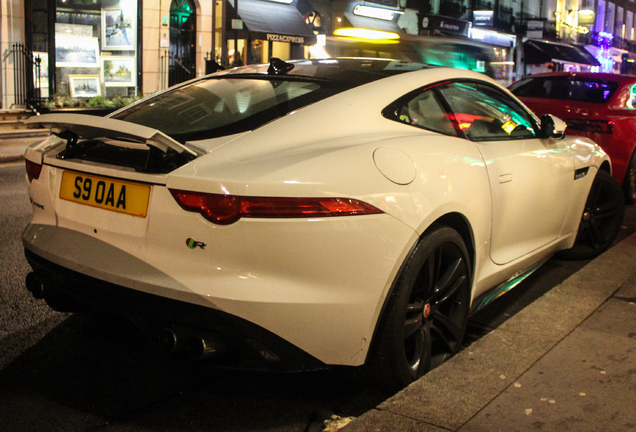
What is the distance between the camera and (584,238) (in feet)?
17.0

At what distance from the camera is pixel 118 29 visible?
18812 millimetres

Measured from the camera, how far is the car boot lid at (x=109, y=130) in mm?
2504

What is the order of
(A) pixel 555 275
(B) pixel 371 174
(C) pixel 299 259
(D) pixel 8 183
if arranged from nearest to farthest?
(C) pixel 299 259, (B) pixel 371 174, (A) pixel 555 275, (D) pixel 8 183

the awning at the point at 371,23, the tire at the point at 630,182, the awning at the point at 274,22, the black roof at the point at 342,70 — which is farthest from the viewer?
the awning at the point at 371,23

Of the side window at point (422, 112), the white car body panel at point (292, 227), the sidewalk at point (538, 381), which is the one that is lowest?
the sidewalk at point (538, 381)

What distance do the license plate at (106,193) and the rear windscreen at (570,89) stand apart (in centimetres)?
663

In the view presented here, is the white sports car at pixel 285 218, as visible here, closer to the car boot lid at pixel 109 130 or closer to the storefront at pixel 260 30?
the car boot lid at pixel 109 130

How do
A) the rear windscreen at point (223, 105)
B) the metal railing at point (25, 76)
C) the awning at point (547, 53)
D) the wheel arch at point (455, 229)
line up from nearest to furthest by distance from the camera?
1. the wheel arch at point (455, 229)
2. the rear windscreen at point (223, 105)
3. the metal railing at point (25, 76)
4. the awning at point (547, 53)

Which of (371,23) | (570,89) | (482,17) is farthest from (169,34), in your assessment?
(482,17)

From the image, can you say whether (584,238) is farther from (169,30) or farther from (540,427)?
(169,30)

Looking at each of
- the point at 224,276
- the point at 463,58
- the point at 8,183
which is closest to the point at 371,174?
the point at 224,276

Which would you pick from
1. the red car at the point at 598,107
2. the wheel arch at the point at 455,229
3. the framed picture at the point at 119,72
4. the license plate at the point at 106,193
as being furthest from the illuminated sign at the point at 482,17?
the license plate at the point at 106,193

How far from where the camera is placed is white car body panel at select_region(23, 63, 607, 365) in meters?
2.45

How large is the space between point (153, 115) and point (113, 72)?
16.5 meters
